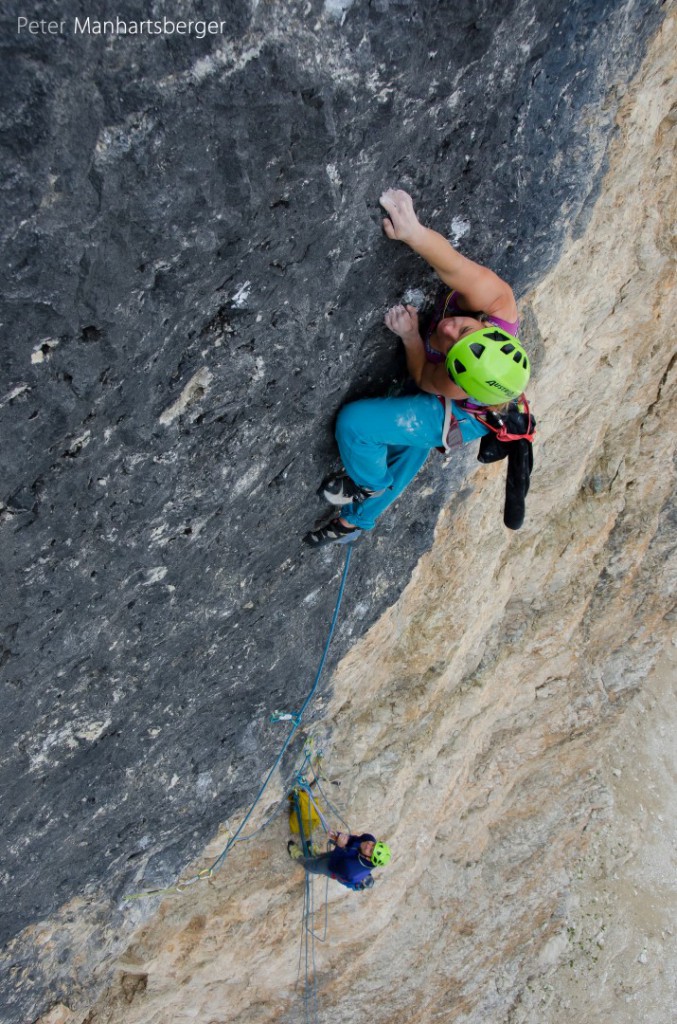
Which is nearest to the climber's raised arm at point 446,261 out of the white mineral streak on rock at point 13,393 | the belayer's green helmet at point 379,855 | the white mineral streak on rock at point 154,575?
the white mineral streak on rock at point 13,393

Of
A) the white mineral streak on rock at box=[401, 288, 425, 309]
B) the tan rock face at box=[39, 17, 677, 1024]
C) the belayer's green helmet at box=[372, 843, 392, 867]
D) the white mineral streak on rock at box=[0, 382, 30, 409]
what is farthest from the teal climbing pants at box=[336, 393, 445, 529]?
the belayer's green helmet at box=[372, 843, 392, 867]

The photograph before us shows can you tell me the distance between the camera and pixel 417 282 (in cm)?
384

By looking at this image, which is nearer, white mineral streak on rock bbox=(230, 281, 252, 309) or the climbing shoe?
white mineral streak on rock bbox=(230, 281, 252, 309)

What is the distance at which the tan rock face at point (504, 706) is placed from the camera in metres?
5.87

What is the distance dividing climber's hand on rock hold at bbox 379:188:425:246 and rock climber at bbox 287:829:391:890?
193 inches

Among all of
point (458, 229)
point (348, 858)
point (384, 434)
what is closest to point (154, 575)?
point (384, 434)

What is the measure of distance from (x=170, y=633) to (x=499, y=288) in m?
2.51

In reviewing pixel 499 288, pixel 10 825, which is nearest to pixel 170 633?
pixel 10 825

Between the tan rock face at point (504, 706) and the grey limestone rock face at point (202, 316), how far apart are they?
96 cm

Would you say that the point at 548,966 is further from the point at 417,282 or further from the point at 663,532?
the point at 417,282

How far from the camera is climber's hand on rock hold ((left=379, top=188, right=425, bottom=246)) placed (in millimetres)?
3385

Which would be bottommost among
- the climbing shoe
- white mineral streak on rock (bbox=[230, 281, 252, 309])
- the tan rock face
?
the tan rock face

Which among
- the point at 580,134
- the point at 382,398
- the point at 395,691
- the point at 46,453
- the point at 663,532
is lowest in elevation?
the point at 663,532

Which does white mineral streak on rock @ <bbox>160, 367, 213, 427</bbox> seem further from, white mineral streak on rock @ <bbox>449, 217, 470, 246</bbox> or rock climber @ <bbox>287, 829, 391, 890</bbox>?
rock climber @ <bbox>287, 829, 391, 890</bbox>
